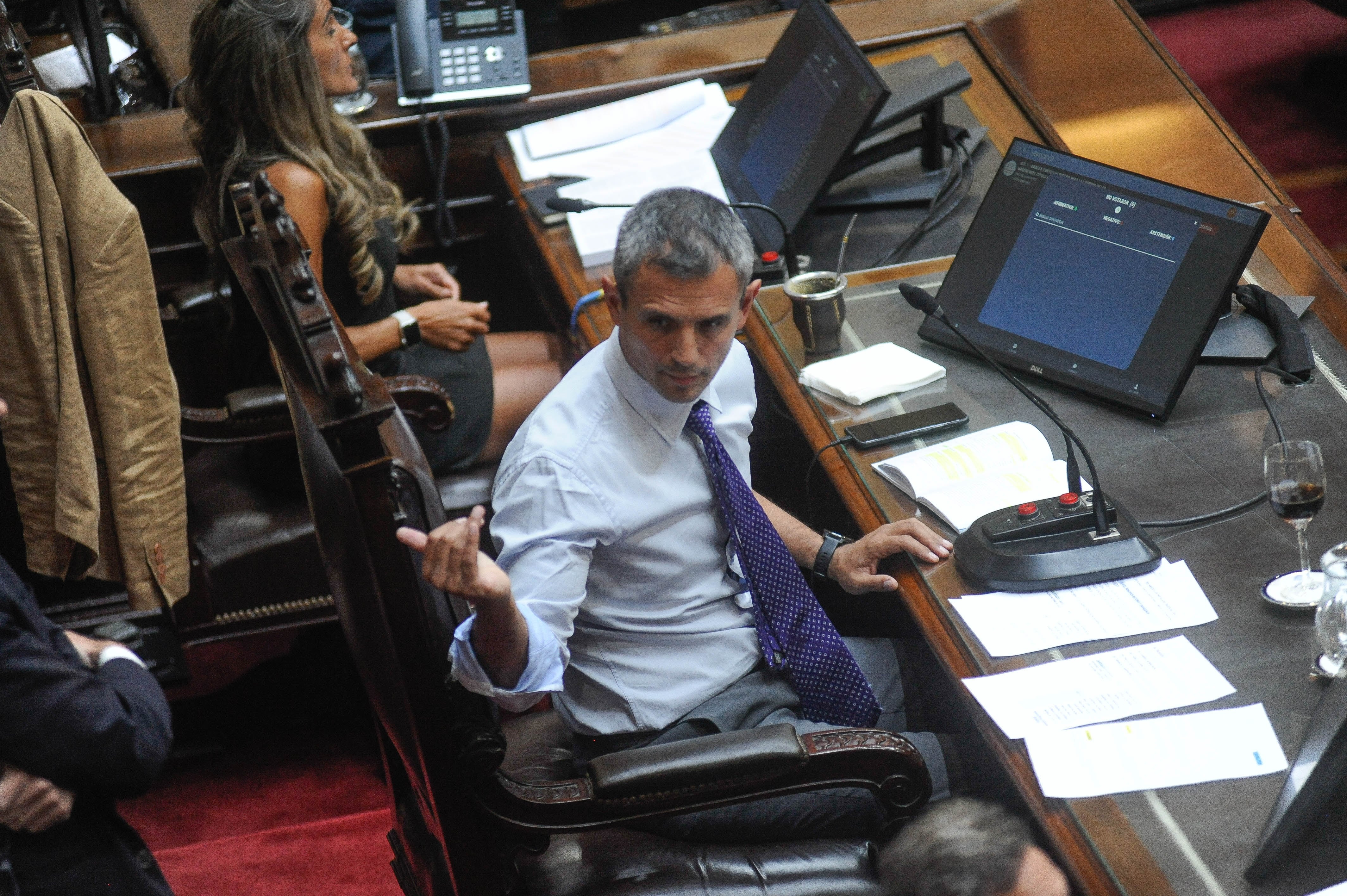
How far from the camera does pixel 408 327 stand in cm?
236

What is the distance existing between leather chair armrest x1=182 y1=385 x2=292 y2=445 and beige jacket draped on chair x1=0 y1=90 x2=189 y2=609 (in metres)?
0.07

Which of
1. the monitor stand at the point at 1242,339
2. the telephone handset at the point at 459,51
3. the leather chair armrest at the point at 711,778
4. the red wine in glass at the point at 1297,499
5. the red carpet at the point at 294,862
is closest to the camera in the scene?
the leather chair armrest at the point at 711,778

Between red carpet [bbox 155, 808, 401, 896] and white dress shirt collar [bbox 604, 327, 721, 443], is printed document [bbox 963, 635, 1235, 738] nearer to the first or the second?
white dress shirt collar [bbox 604, 327, 721, 443]

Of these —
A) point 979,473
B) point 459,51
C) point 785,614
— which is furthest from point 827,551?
point 459,51

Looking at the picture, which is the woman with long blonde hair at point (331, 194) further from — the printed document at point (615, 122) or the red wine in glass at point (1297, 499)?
the red wine in glass at point (1297, 499)

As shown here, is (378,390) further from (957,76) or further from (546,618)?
(957,76)

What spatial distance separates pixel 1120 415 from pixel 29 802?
1427 mm

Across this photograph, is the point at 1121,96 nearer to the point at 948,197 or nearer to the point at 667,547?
the point at 948,197

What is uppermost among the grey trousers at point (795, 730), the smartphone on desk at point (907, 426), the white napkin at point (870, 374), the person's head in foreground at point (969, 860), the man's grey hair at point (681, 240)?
the man's grey hair at point (681, 240)

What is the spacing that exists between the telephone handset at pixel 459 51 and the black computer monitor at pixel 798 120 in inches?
21.4

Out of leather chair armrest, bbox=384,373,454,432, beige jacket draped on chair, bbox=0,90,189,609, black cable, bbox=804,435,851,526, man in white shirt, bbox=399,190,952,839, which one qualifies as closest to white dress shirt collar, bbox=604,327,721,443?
man in white shirt, bbox=399,190,952,839

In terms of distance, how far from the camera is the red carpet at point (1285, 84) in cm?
383

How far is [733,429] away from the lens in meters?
1.77

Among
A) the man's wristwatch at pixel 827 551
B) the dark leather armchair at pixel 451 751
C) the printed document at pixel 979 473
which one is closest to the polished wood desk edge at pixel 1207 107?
the printed document at pixel 979 473
